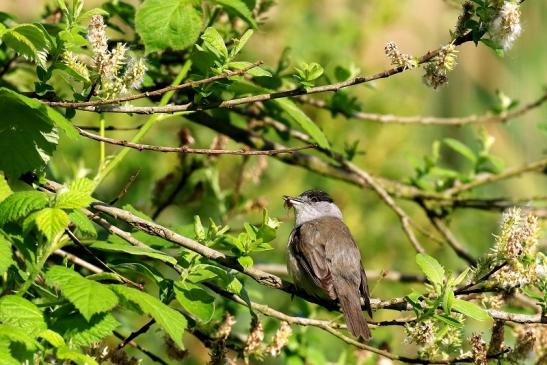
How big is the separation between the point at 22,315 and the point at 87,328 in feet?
0.62

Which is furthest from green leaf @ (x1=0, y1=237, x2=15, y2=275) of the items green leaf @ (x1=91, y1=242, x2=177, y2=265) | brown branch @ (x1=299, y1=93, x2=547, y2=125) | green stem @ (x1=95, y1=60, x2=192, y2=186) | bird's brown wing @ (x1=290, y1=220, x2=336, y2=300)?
brown branch @ (x1=299, y1=93, x2=547, y2=125)

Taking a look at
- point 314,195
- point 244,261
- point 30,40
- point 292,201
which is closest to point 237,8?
point 30,40

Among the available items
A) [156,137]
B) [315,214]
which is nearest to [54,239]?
[315,214]

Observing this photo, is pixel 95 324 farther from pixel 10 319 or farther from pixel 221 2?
pixel 221 2

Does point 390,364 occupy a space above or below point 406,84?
below

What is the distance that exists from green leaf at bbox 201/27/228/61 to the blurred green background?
3330 millimetres

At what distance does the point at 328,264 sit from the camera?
15.6 feet

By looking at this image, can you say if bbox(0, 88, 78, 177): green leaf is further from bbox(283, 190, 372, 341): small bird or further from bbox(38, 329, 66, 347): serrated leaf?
bbox(283, 190, 372, 341): small bird

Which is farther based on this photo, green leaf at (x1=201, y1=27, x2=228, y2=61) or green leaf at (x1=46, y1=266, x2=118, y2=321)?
green leaf at (x1=201, y1=27, x2=228, y2=61)

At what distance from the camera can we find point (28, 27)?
8.73 feet

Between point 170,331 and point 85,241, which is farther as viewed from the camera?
point 85,241

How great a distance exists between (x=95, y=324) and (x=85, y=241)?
0.53 metres

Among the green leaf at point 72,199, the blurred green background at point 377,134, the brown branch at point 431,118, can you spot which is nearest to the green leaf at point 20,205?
the green leaf at point 72,199

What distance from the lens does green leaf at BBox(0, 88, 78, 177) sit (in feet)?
9.24
